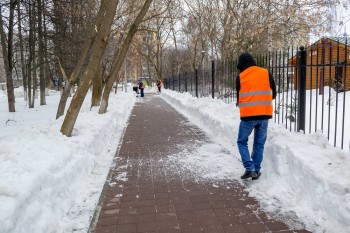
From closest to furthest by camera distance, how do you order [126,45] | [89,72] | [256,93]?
[256,93] → [89,72] → [126,45]

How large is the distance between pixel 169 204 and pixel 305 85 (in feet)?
10.1

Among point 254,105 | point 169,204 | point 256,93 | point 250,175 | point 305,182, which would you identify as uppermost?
point 256,93

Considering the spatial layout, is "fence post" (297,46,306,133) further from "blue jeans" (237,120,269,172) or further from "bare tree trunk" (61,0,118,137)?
"bare tree trunk" (61,0,118,137)

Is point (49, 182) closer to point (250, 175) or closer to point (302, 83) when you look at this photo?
point (250, 175)

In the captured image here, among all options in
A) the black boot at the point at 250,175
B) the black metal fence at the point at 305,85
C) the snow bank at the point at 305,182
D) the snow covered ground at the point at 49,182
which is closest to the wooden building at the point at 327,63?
the black metal fence at the point at 305,85

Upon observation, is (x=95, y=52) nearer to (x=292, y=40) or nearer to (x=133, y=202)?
(x=133, y=202)

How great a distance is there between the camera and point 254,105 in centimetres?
502

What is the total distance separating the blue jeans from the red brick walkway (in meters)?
0.42

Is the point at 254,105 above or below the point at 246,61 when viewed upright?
below

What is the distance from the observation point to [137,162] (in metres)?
6.86

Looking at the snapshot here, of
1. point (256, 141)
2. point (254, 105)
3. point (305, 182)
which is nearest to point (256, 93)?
point (254, 105)

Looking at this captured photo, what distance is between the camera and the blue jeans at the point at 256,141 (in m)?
5.15

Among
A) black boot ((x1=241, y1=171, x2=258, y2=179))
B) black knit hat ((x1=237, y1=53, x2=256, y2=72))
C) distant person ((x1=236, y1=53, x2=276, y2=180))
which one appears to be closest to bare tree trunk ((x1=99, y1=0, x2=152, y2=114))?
black knit hat ((x1=237, y1=53, x2=256, y2=72))

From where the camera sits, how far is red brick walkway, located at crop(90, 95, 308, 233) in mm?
3902
